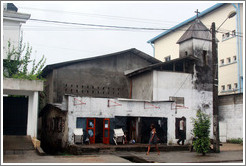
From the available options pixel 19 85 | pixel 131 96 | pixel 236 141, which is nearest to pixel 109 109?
pixel 19 85

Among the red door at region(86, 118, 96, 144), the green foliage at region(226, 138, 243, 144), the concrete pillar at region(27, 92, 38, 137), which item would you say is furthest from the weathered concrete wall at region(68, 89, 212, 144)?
the green foliage at region(226, 138, 243, 144)

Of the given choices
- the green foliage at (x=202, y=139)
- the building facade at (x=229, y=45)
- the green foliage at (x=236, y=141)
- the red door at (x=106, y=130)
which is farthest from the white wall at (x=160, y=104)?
the building facade at (x=229, y=45)

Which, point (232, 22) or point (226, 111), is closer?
point (226, 111)

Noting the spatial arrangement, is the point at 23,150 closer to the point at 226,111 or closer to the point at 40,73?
the point at 40,73

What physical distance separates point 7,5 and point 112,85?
11.7 meters

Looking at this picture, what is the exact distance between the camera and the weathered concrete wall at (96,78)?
24.7 meters

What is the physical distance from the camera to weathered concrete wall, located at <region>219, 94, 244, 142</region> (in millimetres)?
25469

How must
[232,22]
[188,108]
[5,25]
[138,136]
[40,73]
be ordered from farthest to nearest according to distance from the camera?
[232,22], [40,73], [5,25], [188,108], [138,136]

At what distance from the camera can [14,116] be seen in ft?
67.6

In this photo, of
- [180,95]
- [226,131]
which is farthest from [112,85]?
[226,131]

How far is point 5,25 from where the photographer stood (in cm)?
2512

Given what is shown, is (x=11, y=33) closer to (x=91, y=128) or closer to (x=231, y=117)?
(x=91, y=128)

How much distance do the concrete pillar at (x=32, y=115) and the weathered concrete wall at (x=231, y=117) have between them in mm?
15894

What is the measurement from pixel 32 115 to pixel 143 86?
9071 millimetres
